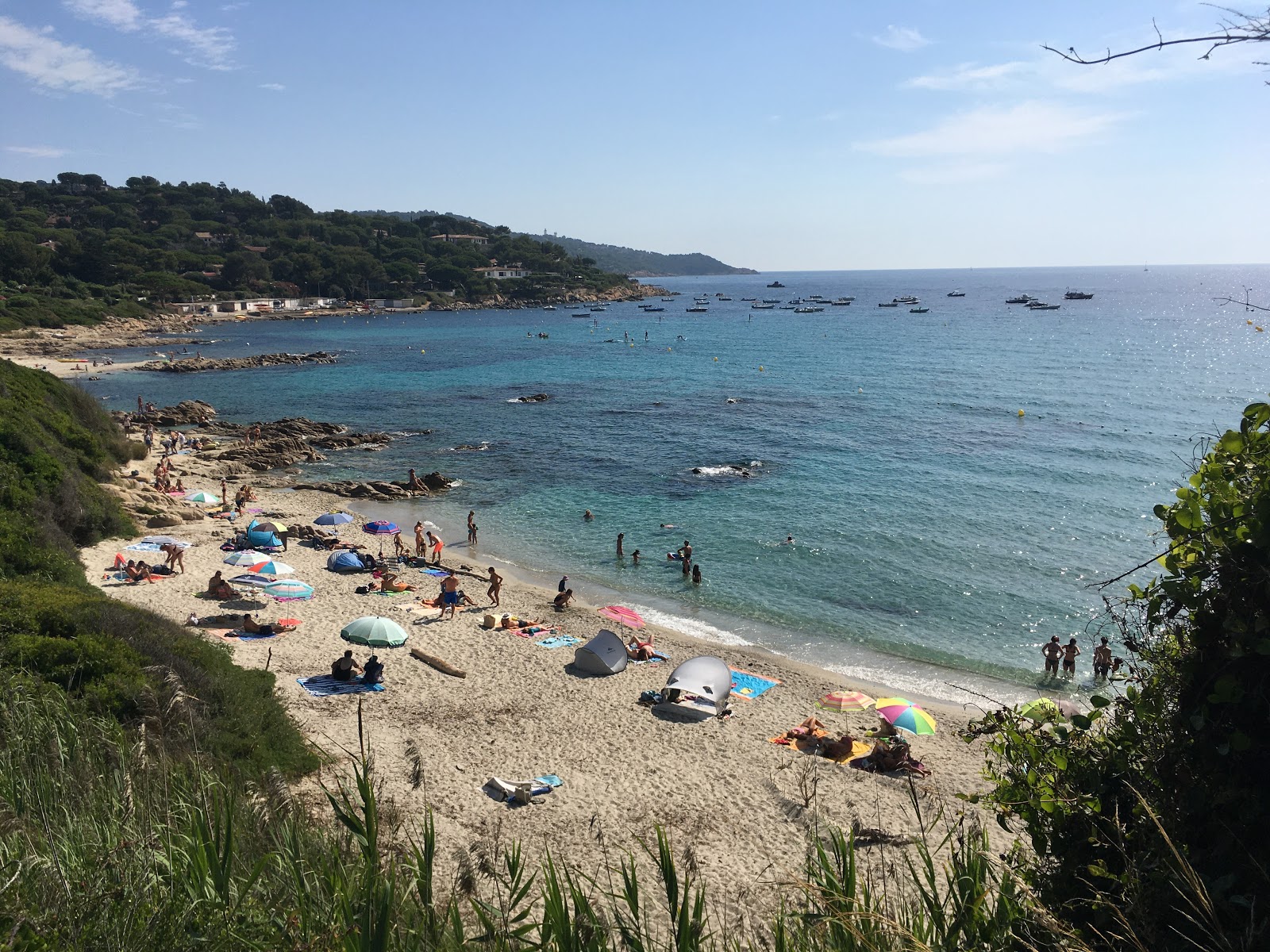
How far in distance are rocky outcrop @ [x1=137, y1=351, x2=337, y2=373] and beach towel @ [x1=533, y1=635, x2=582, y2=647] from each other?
54.3 m

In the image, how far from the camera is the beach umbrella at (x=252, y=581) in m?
19.0

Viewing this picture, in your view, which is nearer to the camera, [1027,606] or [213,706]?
[213,706]

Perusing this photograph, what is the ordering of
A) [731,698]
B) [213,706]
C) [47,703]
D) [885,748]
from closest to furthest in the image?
[47,703] → [213,706] → [885,748] → [731,698]

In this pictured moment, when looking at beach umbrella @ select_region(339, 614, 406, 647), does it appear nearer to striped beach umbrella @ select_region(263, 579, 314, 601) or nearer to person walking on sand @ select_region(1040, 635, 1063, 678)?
striped beach umbrella @ select_region(263, 579, 314, 601)

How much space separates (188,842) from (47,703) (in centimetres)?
361

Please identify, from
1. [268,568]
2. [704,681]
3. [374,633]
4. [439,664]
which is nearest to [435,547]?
[268,568]

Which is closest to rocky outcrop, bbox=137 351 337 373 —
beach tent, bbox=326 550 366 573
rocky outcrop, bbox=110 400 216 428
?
rocky outcrop, bbox=110 400 216 428

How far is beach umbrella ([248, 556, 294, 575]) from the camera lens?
19.8 m

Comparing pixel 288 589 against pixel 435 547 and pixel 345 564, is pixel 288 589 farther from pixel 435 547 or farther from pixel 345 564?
pixel 435 547

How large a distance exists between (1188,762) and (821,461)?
33341 millimetres

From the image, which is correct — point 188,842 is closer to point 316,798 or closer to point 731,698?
point 316,798

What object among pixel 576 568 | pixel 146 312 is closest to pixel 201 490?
pixel 576 568

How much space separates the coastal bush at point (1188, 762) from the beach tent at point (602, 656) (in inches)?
495

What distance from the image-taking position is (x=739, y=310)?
140m
